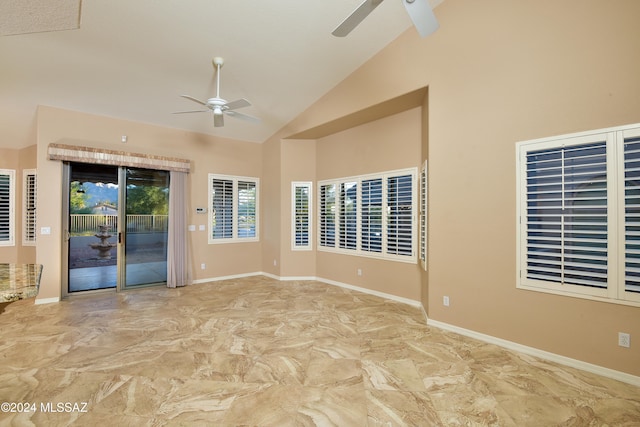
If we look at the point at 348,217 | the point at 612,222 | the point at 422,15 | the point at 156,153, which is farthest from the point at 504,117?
the point at 156,153

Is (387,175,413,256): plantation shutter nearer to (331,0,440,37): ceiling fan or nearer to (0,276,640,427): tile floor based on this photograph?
(0,276,640,427): tile floor

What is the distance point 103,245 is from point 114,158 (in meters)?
1.60

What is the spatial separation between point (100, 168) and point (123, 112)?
109 cm

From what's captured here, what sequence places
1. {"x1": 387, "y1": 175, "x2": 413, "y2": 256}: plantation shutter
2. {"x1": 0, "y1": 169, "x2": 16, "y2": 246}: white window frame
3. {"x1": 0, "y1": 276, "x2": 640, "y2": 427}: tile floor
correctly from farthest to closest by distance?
{"x1": 0, "y1": 169, "x2": 16, "y2": 246}: white window frame, {"x1": 387, "y1": 175, "x2": 413, "y2": 256}: plantation shutter, {"x1": 0, "y1": 276, "x2": 640, "y2": 427}: tile floor

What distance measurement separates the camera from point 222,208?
615 cm

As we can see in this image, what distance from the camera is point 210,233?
19.6ft

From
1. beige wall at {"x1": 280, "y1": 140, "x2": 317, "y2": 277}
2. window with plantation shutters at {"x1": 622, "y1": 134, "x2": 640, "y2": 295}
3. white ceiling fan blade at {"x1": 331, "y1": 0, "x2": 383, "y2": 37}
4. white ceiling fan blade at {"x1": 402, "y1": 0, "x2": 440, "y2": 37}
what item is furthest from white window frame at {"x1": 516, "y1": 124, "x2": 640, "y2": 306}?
beige wall at {"x1": 280, "y1": 140, "x2": 317, "y2": 277}

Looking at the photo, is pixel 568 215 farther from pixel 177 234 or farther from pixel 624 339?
pixel 177 234

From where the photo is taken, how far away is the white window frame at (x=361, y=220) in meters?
4.39

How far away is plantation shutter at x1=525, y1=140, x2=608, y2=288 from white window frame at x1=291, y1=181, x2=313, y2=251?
3.96 metres

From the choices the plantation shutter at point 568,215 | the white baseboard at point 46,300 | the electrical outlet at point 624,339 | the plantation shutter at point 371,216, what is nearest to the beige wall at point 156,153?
the white baseboard at point 46,300

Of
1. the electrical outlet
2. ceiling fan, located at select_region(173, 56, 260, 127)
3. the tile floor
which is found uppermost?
ceiling fan, located at select_region(173, 56, 260, 127)

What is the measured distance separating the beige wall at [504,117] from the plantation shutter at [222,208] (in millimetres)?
4013

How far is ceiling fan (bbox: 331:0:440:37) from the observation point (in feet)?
6.77
